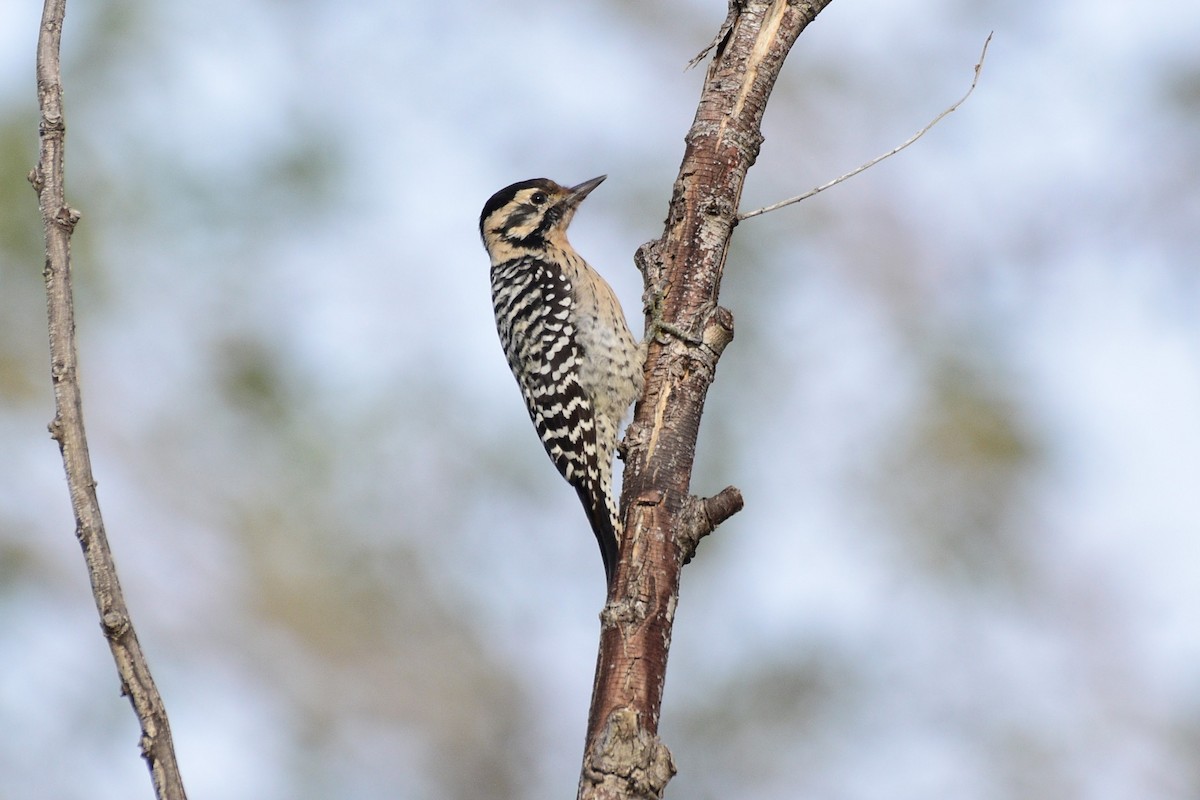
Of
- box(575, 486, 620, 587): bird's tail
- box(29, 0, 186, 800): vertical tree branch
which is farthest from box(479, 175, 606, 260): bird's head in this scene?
box(29, 0, 186, 800): vertical tree branch

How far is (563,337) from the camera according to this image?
18.1 ft

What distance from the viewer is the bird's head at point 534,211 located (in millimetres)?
6148

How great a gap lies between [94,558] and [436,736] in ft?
24.4

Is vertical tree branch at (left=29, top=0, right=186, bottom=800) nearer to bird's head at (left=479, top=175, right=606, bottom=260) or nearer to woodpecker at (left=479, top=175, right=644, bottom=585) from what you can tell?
woodpecker at (left=479, top=175, right=644, bottom=585)

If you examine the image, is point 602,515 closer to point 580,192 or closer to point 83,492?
point 580,192

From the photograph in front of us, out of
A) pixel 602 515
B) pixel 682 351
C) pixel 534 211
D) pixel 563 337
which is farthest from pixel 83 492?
pixel 534 211

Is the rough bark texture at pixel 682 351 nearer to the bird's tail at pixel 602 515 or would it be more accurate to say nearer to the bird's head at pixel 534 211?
the bird's tail at pixel 602 515

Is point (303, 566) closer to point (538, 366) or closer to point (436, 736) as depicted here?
point (436, 736)

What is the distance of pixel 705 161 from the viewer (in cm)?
407

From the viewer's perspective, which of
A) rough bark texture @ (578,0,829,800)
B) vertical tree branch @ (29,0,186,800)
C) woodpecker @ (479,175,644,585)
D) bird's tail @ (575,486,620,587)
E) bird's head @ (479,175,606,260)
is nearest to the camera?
vertical tree branch @ (29,0,186,800)

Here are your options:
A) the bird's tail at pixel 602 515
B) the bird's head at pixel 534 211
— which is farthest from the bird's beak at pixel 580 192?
the bird's tail at pixel 602 515

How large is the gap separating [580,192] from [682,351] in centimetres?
245

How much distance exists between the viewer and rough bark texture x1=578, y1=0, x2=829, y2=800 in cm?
309

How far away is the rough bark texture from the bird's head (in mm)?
1727
